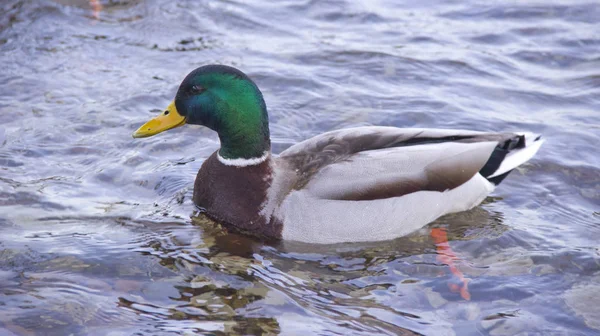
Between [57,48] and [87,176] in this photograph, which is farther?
[57,48]

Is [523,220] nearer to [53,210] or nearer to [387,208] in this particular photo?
[387,208]

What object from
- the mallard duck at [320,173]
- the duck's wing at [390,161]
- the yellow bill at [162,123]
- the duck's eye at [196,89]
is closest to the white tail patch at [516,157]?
the duck's wing at [390,161]

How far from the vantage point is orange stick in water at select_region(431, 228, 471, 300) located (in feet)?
17.8

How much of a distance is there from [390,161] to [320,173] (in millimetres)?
497

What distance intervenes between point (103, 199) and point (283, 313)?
2057mm

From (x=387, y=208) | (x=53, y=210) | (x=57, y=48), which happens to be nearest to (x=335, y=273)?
(x=387, y=208)

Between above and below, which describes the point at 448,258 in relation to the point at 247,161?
below

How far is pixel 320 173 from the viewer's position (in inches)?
236

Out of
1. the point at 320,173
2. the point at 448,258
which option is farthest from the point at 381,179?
the point at 448,258

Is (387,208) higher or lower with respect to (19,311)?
higher

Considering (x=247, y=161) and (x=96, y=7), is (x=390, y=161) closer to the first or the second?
(x=247, y=161)

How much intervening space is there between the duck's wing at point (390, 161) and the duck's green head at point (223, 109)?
1.04 ft

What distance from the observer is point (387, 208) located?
6004mm

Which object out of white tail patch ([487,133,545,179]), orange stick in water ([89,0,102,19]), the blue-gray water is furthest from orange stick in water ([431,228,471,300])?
orange stick in water ([89,0,102,19])
